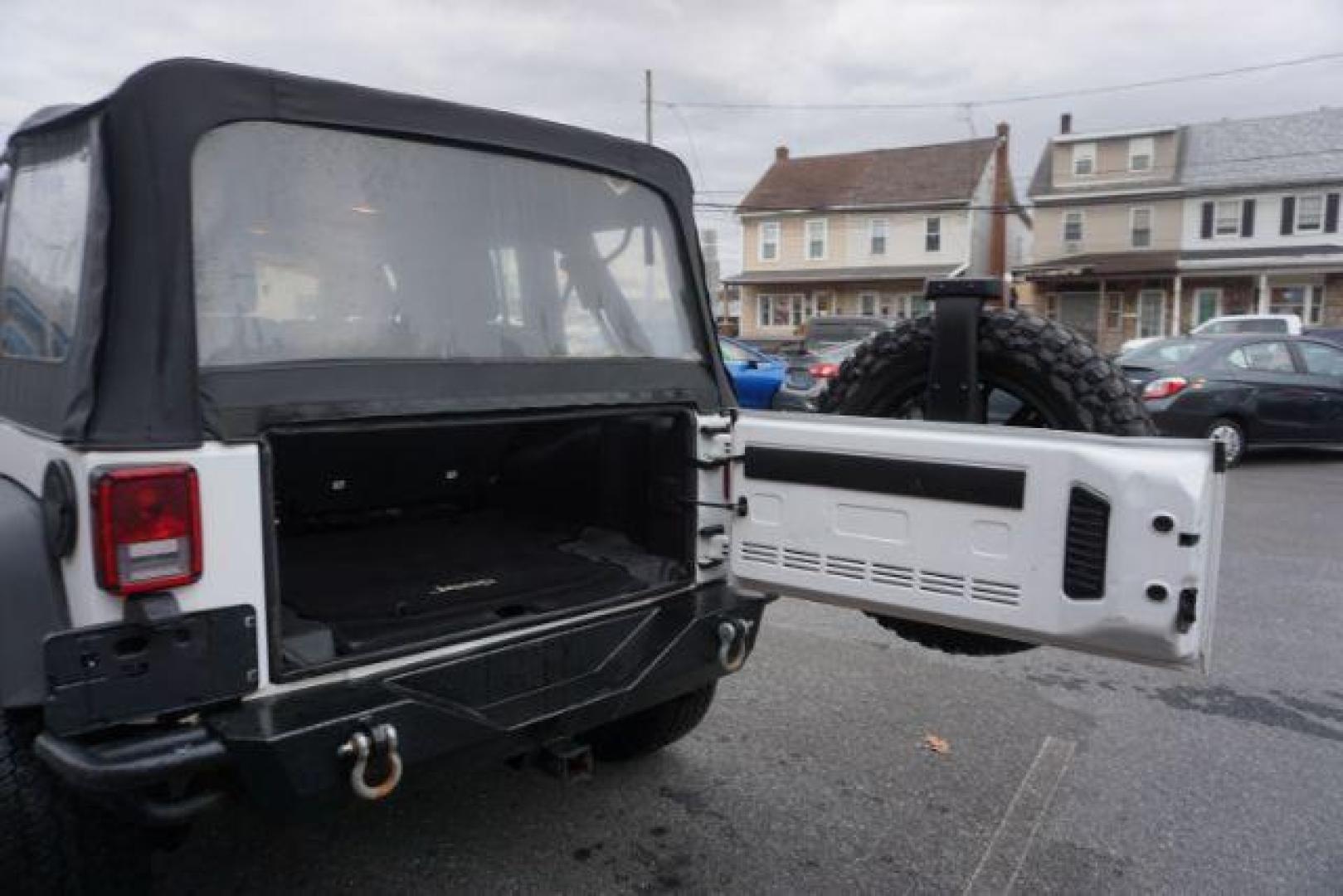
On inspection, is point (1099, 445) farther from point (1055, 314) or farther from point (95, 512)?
point (1055, 314)

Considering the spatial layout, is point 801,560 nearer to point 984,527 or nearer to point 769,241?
point 984,527

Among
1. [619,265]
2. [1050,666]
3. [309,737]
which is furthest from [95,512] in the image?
[1050,666]

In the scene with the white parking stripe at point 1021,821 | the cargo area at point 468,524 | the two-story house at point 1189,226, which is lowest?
the white parking stripe at point 1021,821

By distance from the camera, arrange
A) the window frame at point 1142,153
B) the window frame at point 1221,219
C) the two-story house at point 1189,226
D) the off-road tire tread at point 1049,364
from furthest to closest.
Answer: the window frame at point 1142,153, the window frame at point 1221,219, the two-story house at point 1189,226, the off-road tire tread at point 1049,364

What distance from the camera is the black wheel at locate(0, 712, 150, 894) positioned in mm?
2100

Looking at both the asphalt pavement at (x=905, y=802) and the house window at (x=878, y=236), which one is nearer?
the asphalt pavement at (x=905, y=802)

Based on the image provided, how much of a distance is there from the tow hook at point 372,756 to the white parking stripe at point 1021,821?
1679 mm

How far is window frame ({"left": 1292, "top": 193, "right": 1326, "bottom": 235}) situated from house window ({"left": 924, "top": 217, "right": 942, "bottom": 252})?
11.1 meters

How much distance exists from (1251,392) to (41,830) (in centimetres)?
1112

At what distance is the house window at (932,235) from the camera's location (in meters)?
36.9

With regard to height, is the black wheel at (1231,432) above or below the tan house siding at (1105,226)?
below

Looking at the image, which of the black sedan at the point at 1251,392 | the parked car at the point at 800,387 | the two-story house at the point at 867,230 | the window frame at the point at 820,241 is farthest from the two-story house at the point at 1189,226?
the parked car at the point at 800,387

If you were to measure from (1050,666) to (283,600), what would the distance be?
3358 mm

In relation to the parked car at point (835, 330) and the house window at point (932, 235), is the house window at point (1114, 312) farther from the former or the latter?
the parked car at point (835, 330)
